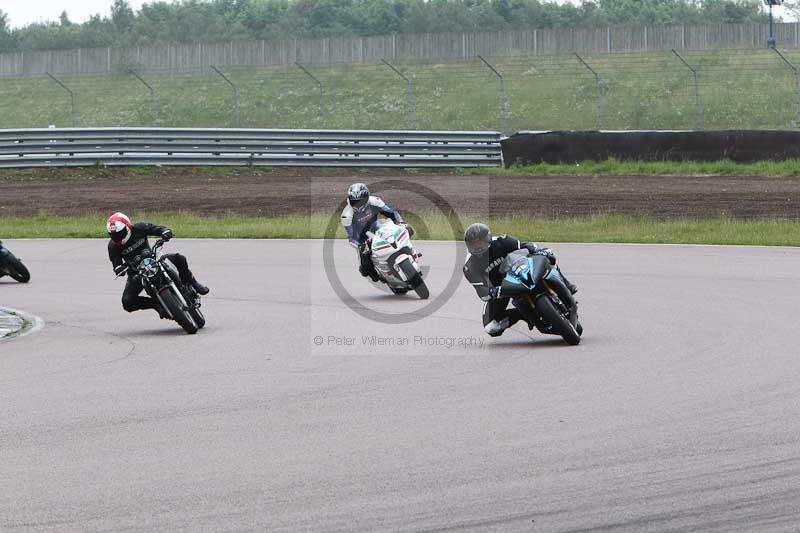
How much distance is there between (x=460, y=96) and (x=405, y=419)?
137ft

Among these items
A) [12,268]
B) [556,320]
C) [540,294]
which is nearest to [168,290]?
[540,294]

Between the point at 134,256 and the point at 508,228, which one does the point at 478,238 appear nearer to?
the point at 134,256

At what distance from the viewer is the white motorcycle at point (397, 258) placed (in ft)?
52.5

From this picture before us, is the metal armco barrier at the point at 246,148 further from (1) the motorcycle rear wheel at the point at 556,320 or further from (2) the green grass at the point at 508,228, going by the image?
(1) the motorcycle rear wheel at the point at 556,320

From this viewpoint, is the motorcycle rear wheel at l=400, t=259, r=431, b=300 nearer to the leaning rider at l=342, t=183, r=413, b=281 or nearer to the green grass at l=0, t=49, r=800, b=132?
the leaning rider at l=342, t=183, r=413, b=281

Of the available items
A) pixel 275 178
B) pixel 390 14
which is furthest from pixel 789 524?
pixel 390 14

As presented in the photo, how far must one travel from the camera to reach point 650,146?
34438 millimetres

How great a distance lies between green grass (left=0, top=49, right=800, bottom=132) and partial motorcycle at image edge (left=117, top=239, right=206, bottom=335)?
97.0 ft

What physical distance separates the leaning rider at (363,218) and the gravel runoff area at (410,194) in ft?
33.5

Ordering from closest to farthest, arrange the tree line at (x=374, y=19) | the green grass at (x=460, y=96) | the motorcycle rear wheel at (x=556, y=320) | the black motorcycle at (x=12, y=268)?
the motorcycle rear wheel at (x=556, y=320)
the black motorcycle at (x=12, y=268)
the green grass at (x=460, y=96)
the tree line at (x=374, y=19)

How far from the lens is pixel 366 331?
13477 mm

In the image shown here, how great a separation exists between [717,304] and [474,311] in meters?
2.60

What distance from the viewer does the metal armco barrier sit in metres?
34.7

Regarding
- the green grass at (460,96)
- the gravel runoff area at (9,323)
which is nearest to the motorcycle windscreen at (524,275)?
the gravel runoff area at (9,323)
